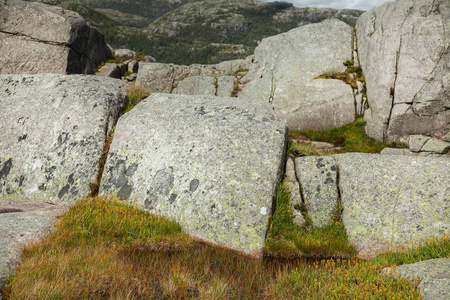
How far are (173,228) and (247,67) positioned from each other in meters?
20.4

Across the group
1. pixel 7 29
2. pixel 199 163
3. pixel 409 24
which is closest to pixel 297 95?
pixel 409 24

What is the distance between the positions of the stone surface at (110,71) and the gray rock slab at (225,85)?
891 cm

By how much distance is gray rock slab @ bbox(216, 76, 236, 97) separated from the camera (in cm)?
2340

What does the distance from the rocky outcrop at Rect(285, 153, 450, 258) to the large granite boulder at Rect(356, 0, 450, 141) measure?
8591 millimetres

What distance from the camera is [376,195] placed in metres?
10.3

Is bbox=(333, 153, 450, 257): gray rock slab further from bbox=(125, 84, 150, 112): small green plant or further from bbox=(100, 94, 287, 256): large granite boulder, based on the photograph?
bbox=(125, 84, 150, 112): small green plant

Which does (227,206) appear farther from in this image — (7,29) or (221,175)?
(7,29)

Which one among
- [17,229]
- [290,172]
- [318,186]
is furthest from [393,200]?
[17,229]

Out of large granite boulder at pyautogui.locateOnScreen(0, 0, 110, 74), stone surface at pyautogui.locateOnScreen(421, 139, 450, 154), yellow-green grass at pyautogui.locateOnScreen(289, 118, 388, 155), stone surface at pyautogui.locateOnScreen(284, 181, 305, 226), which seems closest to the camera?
stone surface at pyautogui.locateOnScreen(284, 181, 305, 226)

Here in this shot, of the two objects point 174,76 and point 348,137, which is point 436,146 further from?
point 174,76

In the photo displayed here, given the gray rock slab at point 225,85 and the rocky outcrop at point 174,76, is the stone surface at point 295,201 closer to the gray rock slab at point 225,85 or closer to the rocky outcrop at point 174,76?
the gray rock slab at point 225,85

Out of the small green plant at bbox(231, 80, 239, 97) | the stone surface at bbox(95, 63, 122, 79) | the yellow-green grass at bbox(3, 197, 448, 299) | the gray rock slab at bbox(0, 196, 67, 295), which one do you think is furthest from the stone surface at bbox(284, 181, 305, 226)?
the stone surface at bbox(95, 63, 122, 79)

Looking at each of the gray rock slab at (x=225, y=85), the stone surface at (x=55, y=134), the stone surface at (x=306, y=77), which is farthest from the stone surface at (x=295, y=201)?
the gray rock slab at (x=225, y=85)

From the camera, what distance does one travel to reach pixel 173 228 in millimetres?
9414
